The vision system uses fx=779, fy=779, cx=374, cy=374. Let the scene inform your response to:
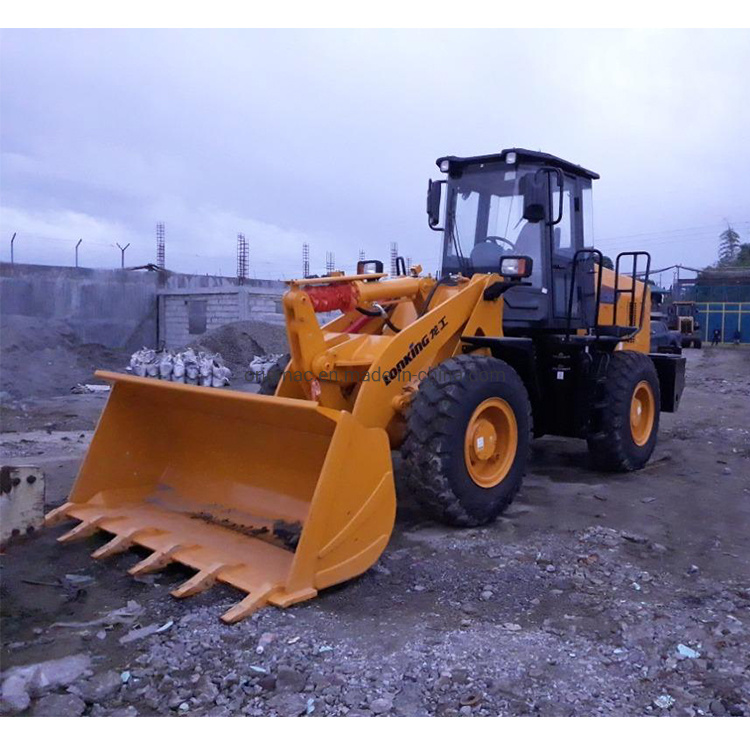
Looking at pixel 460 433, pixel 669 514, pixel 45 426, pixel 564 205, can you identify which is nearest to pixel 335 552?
pixel 460 433

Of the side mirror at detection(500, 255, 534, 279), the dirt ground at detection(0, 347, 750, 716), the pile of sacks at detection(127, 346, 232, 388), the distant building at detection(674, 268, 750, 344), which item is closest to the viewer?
the dirt ground at detection(0, 347, 750, 716)

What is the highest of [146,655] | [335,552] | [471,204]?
[471,204]

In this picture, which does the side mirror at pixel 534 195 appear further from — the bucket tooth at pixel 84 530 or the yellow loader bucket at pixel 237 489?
the bucket tooth at pixel 84 530

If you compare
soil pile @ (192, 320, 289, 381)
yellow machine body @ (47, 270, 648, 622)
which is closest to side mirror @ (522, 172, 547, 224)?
yellow machine body @ (47, 270, 648, 622)

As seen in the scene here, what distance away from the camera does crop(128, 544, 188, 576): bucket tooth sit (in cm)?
442

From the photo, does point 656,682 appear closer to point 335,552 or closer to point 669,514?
point 335,552

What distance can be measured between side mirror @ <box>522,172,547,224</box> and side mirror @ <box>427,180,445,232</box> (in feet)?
3.19

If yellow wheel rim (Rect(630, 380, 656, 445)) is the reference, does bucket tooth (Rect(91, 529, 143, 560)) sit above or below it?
below

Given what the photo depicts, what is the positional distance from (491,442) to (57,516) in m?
3.00

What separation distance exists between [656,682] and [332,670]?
1.41 m

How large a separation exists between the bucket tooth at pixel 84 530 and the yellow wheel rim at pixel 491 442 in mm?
2440

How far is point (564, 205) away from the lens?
6871 millimetres

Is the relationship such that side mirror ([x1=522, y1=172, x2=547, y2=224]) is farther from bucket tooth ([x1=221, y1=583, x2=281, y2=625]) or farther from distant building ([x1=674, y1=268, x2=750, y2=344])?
distant building ([x1=674, y1=268, x2=750, y2=344])

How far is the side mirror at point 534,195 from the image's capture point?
19.2 ft
